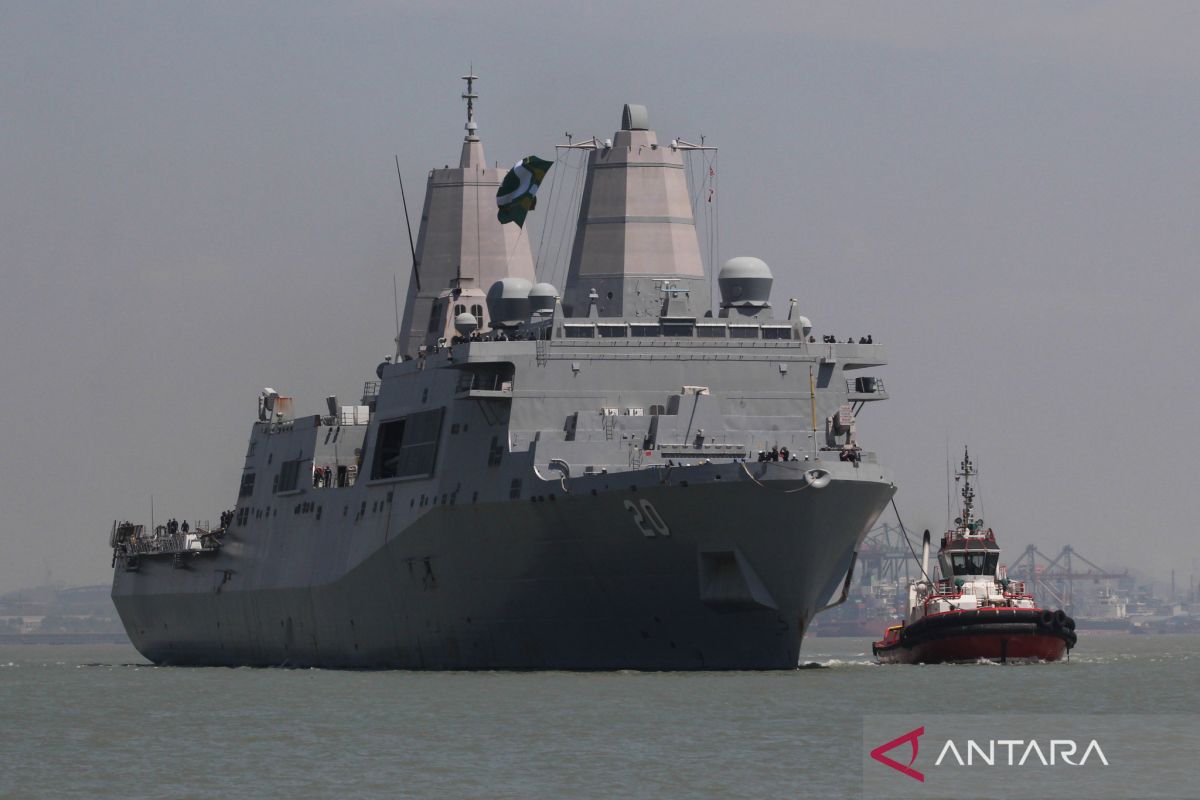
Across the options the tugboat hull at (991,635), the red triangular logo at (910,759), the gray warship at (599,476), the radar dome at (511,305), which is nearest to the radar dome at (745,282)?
the gray warship at (599,476)

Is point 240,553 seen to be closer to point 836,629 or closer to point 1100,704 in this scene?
point 1100,704

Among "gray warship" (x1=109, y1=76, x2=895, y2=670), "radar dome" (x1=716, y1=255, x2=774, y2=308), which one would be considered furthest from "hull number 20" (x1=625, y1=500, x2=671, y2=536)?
"radar dome" (x1=716, y1=255, x2=774, y2=308)

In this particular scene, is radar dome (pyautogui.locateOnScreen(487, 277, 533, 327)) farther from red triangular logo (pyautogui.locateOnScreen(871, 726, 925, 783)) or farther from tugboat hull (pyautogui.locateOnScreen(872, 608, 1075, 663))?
red triangular logo (pyautogui.locateOnScreen(871, 726, 925, 783))

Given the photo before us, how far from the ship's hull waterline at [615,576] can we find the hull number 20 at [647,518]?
55 mm

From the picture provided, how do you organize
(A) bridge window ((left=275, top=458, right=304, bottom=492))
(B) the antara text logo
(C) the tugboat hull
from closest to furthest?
(B) the antara text logo
(C) the tugboat hull
(A) bridge window ((left=275, top=458, right=304, bottom=492))

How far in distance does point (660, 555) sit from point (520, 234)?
20.7m

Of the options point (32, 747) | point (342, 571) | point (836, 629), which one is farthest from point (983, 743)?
point (836, 629)

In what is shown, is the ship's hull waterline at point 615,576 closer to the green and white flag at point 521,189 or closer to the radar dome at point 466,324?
the radar dome at point 466,324

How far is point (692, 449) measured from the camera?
159 ft

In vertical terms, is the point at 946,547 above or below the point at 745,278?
below

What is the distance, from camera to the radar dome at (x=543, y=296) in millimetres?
52062

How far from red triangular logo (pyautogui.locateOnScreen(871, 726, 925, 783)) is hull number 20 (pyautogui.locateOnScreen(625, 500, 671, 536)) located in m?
9.69

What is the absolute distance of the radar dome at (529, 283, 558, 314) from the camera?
5206 cm

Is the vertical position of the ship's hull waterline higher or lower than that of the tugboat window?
lower
